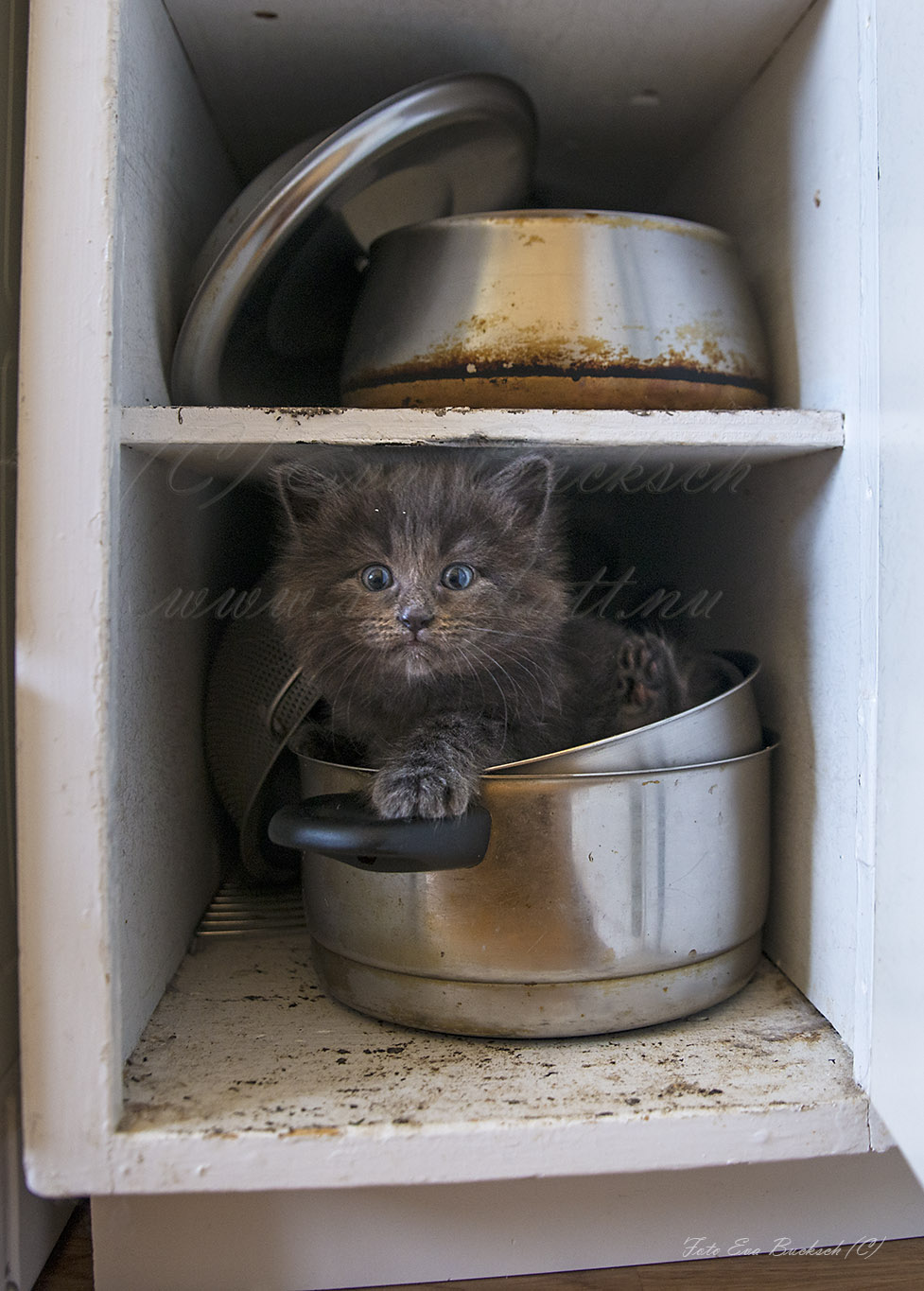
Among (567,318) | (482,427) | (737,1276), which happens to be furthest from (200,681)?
(737,1276)

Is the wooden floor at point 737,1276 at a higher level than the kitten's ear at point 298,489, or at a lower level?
lower

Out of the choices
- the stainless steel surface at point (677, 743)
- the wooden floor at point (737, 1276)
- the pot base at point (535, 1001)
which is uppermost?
the stainless steel surface at point (677, 743)

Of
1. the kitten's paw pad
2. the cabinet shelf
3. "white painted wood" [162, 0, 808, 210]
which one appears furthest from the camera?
the kitten's paw pad

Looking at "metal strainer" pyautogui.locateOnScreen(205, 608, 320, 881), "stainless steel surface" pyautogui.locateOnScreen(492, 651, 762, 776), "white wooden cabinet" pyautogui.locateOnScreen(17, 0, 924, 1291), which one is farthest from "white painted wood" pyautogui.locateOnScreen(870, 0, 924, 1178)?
"metal strainer" pyautogui.locateOnScreen(205, 608, 320, 881)

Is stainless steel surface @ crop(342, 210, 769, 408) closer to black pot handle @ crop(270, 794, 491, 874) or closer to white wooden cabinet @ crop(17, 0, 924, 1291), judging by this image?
white wooden cabinet @ crop(17, 0, 924, 1291)

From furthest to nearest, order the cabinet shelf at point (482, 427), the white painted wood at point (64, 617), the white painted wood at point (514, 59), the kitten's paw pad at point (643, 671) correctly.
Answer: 1. the kitten's paw pad at point (643, 671)
2. the white painted wood at point (514, 59)
3. the cabinet shelf at point (482, 427)
4. the white painted wood at point (64, 617)

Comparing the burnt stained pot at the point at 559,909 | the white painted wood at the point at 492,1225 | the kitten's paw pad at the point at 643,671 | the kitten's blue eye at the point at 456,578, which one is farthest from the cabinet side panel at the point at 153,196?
the white painted wood at the point at 492,1225

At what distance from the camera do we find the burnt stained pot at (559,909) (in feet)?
2.70

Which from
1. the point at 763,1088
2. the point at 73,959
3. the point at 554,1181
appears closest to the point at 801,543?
the point at 763,1088

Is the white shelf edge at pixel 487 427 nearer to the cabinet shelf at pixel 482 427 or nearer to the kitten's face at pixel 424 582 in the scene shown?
the cabinet shelf at pixel 482 427

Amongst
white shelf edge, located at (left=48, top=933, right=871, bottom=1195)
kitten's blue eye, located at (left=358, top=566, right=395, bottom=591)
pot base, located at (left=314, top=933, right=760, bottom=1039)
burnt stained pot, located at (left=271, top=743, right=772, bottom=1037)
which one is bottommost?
white shelf edge, located at (left=48, top=933, right=871, bottom=1195)

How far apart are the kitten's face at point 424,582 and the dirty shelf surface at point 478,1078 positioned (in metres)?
0.38

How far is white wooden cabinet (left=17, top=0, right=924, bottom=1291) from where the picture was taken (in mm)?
715

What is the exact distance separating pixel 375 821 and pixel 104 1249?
1.60ft
